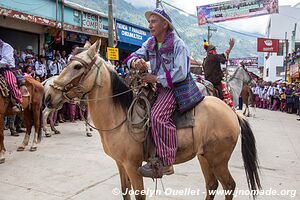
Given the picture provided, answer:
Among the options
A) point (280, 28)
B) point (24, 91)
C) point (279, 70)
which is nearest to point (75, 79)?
point (24, 91)

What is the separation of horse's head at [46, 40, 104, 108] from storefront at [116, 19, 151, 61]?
11.9 metres

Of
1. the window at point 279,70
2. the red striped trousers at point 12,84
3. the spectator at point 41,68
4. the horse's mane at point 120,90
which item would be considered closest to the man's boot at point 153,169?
the horse's mane at point 120,90

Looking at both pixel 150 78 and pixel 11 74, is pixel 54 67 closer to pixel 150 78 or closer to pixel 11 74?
pixel 11 74

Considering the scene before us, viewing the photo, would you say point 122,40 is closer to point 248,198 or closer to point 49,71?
point 49,71

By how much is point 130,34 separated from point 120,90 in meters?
13.0

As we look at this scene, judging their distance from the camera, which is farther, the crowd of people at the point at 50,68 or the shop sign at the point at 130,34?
the shop sign at the point at 130,34

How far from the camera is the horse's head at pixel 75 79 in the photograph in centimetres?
288

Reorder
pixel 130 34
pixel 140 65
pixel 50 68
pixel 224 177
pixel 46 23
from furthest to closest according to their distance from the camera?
pixel 130 34 → pixel 50 68 → pixel 46 23 → pixel 224 177 → pixel 140 65

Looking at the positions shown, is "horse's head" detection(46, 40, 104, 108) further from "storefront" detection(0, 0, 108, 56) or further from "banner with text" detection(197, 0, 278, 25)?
"banner with text" detection(197, 0, 278, 25)

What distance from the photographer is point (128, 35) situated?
1547 cm

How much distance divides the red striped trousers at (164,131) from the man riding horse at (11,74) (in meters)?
3.73

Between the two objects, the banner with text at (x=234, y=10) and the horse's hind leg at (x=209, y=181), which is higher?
the banner with text at (x=234, y=10)

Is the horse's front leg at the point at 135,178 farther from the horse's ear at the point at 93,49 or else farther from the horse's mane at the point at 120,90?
the horse's ear at the point at 93,49

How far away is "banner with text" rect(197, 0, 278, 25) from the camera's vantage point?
23781 mm
